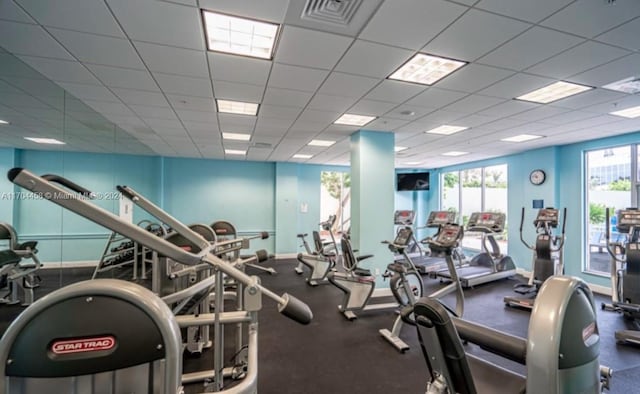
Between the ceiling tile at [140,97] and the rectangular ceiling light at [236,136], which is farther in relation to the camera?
the rectangular ceiling light at [236,136]

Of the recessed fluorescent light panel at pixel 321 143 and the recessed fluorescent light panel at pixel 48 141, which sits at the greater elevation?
the recessed fluorescent light panel at pixel 321 143

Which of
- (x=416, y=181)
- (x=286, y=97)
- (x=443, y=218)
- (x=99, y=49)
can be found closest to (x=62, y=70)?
(x=99, y=49)

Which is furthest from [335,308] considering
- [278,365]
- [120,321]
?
[120,321]

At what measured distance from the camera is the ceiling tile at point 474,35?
201cm

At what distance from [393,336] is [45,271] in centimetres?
488

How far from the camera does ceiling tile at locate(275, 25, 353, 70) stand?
219 centimetres

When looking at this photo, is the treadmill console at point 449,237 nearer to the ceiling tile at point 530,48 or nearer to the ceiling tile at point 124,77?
the ceiling tile at point 530,48

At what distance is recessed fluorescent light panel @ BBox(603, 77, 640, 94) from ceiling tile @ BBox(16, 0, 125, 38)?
4.73 m

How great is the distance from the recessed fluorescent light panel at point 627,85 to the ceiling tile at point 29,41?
532 cm

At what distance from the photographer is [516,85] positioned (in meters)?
3.10

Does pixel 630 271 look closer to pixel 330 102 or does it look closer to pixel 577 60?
pixel 577 60

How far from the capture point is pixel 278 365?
276 cm

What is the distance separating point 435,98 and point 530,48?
3.86ft

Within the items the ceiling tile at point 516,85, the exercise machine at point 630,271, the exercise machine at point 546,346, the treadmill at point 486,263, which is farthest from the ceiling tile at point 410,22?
the treadmill at point 486,263
